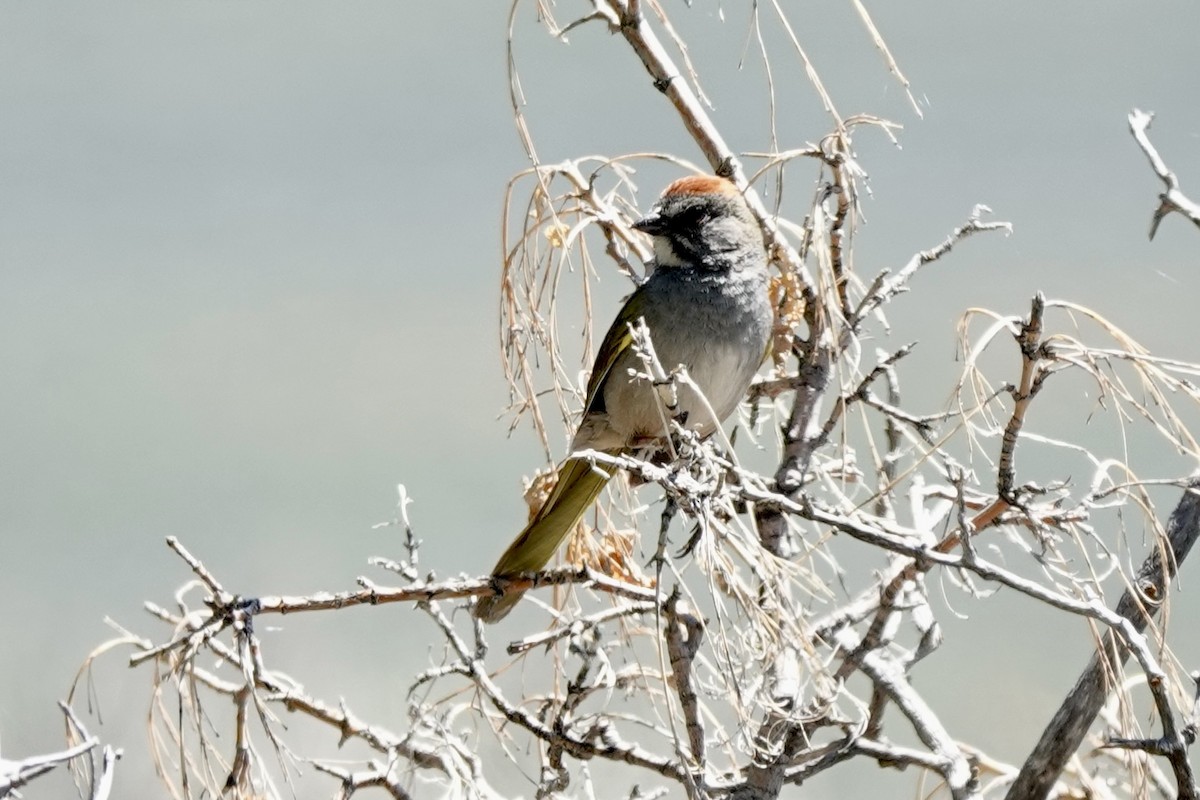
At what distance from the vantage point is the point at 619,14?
125 inches

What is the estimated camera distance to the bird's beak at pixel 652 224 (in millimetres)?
3887

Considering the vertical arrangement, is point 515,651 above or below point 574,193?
below

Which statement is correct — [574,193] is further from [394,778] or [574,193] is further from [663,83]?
[394,778]

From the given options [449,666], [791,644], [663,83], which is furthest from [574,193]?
[791,644]

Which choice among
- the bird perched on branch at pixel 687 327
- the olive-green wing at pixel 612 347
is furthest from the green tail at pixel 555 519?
the olive-green wing at pixel 612 347

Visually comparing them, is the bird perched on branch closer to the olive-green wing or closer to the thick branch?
the olive-green wing

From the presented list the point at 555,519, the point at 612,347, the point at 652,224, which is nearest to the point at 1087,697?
the point at 555,519

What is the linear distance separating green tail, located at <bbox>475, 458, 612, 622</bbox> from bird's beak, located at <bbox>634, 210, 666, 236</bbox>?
78cm

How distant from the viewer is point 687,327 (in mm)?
3877

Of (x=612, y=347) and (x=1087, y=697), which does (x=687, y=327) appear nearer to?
(x=612, y=347)

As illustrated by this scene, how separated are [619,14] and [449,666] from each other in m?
1.56

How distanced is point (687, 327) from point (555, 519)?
0.73 meters

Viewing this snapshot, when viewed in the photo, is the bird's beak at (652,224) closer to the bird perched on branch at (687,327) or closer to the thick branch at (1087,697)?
the bird perched on branch at (687,327)

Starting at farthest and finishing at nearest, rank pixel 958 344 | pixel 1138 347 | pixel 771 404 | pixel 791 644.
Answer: pixel 771 404
pixel 958 344
pixel 1138 347
pixel 791 644
